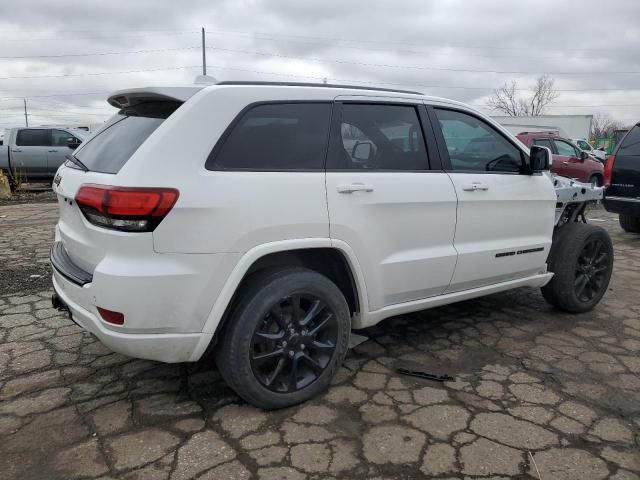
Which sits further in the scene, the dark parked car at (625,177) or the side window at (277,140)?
the dark parked car at (625,177)

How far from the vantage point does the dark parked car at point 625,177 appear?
762cm

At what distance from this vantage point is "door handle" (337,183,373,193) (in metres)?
2.91

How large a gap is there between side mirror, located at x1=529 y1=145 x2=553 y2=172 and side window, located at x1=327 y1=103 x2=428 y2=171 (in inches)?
39.9

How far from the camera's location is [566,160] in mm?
14227

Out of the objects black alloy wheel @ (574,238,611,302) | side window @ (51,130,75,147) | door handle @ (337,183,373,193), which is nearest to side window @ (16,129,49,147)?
side window @ (51,130,75,147)

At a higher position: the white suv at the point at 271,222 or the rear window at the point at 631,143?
the rear window at the point at 631,143

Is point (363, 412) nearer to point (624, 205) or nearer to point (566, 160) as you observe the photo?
point (624, 205)

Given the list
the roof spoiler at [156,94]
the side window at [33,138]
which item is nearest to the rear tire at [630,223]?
the roof spoiler at [156,94]

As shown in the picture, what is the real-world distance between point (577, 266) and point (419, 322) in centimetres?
144

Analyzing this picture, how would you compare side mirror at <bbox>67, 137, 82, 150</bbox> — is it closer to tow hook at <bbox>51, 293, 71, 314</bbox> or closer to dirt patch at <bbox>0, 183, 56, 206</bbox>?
dirt patch at <bbox>0, 183, 56, 206</bbox>

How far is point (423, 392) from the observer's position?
3109 mm

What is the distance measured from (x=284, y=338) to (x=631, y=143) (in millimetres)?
7224

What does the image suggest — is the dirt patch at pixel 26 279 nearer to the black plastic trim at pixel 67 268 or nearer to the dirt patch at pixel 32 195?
the black plastic trim at pixel 67 268

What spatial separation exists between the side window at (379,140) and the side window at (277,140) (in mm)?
118
